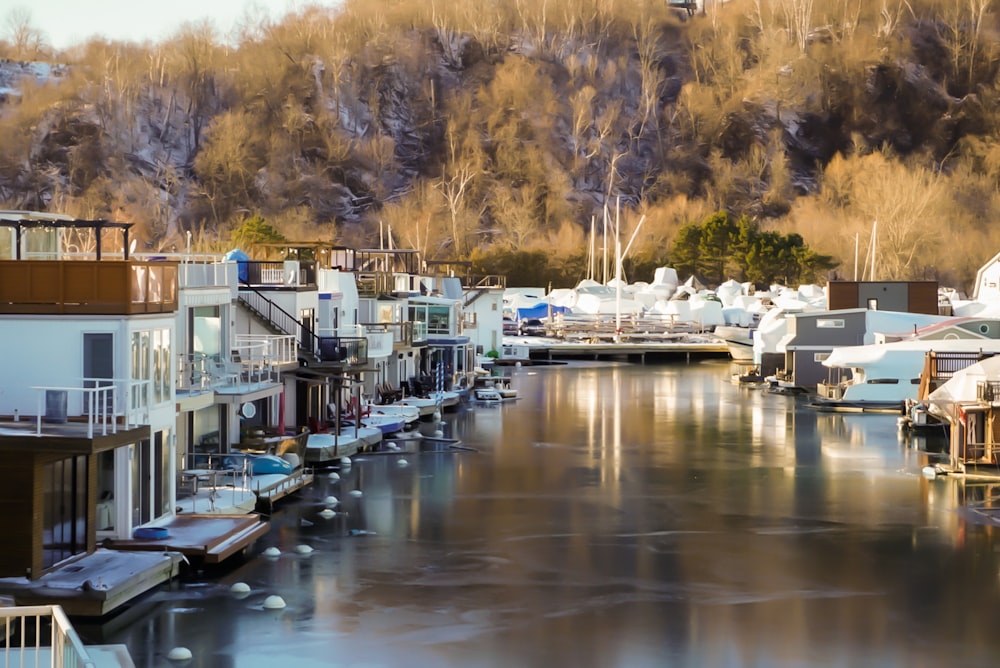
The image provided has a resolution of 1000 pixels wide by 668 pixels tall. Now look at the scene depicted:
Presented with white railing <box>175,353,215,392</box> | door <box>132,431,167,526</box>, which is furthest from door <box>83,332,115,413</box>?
white railing <box>175,353,215,392</box>

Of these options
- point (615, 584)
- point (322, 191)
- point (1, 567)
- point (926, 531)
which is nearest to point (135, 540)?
point (1, 567)

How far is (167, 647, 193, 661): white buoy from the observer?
52.6 ft

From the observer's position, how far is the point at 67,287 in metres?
19.2

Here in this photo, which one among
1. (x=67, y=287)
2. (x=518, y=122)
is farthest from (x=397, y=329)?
(x=518, y=122)

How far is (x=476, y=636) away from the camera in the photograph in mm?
17281

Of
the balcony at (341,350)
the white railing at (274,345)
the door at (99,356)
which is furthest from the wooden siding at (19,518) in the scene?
the balcony at (341,350)

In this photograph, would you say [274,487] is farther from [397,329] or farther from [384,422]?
[397,329]

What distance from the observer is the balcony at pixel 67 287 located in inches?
754

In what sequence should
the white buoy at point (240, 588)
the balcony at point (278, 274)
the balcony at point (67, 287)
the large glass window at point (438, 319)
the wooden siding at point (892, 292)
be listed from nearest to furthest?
the white buoy at point (240, 588)
the balcony at point (67, 287)
the balcony at point (278, 274)
the large glass window at point (438, 319)
the wooden siding at point (892, 292)

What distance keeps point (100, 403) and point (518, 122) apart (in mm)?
118460

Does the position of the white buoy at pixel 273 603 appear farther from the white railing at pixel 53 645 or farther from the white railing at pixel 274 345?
the white railing at pixel 274 345

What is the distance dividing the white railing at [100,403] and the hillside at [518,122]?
9521 cm

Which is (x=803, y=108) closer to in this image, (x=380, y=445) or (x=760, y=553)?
(x=380, y=445)

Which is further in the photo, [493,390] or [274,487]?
[493,390]
